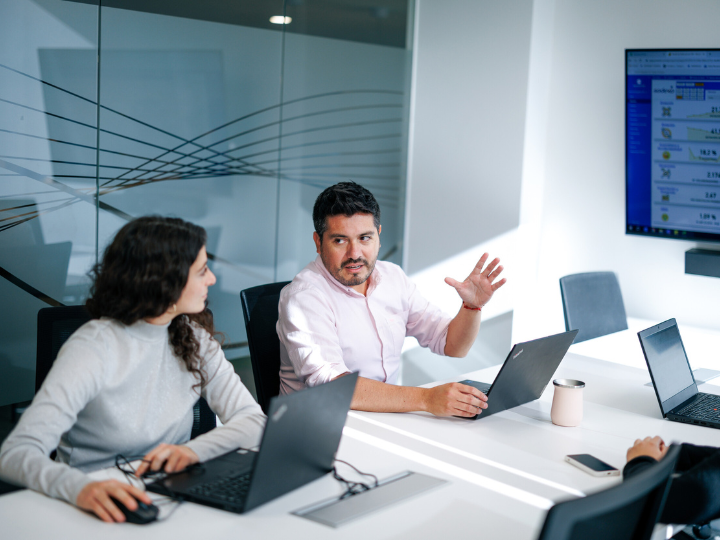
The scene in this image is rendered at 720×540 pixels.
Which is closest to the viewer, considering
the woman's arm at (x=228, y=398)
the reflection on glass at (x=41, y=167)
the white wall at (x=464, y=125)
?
the woman's arm at (x=228, y=398)

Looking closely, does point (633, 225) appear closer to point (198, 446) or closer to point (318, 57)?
point (318, 57)

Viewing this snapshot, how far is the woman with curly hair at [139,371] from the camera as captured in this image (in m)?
1.55

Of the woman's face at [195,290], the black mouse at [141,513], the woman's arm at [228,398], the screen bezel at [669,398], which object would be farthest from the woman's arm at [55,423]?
the screen bezel at [669,398]

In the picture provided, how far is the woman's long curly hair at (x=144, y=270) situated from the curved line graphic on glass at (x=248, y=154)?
4.89ft

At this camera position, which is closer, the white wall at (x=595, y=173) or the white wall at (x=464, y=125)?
the white wall at (x=595, y=173)

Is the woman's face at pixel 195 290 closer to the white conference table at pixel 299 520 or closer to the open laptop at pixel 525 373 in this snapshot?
the white conference table at pixel 299 520

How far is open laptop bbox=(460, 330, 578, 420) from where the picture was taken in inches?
76.0

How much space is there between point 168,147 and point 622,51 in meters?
2.50

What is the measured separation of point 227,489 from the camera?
1459mm

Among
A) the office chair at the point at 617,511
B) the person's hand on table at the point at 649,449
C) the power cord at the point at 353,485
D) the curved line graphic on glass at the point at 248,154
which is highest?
the curved line graphic on glass at the point at 248,154

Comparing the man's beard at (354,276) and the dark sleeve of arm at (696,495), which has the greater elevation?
the man's beard at (354,276)

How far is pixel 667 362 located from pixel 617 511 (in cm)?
124

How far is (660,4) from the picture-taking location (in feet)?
12.3

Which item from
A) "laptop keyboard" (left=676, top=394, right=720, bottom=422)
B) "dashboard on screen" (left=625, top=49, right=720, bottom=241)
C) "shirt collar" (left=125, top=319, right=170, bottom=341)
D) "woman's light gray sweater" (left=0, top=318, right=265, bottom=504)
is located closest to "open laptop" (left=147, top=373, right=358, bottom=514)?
"woman's light gray sweater" (left=0, top=318, right=265, bottom=504)
